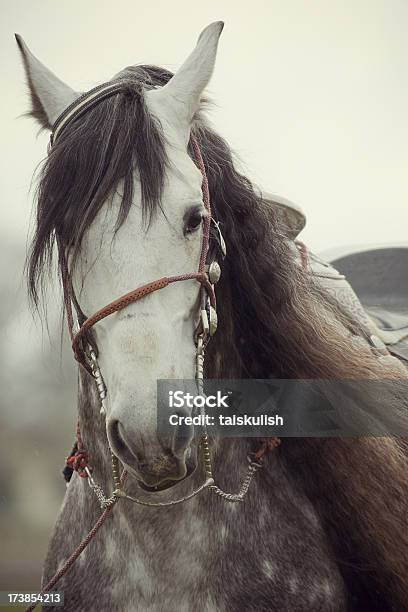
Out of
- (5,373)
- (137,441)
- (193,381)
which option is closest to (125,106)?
(193,381)

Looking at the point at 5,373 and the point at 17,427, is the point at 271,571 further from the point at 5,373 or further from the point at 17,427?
the point at 17,427

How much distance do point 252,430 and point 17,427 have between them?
4.26 m

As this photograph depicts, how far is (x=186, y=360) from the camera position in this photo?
5.12 feet

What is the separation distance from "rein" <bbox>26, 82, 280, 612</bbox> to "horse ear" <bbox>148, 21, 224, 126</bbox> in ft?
0.32

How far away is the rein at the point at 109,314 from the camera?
1585mm

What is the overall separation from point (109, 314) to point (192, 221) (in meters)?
0.31

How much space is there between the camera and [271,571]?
6.12 ft

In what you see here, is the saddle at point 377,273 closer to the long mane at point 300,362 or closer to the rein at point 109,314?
the long mane at point 300,362

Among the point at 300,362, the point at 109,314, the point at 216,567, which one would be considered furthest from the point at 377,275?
the point at 109,314

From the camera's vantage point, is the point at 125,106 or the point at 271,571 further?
the point at 271,571

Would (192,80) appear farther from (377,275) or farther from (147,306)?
(377,275)

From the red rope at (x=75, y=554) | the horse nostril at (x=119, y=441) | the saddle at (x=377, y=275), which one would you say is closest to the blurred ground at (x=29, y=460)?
the saddle at (x=377, y=275)

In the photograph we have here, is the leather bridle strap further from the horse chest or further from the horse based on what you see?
the horse chest

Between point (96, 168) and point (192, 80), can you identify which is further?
point (192, 80)
